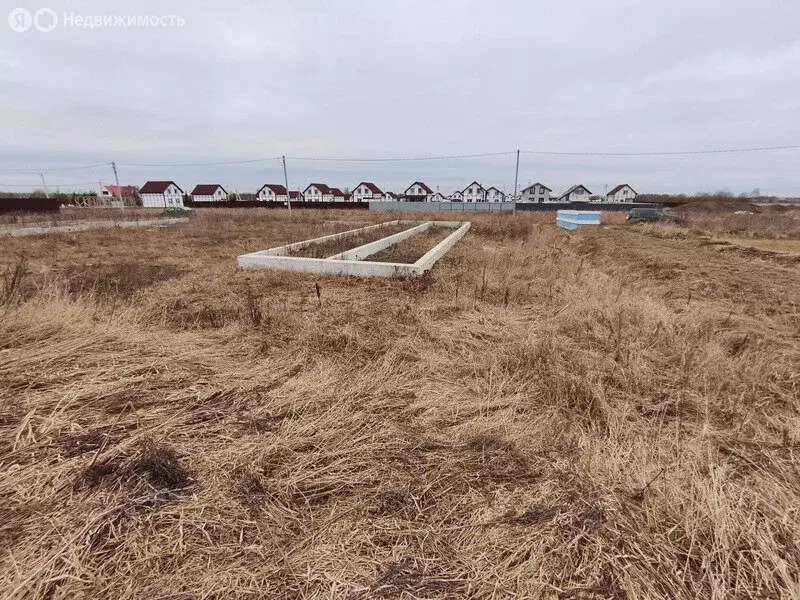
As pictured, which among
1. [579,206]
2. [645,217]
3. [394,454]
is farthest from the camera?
[579,206]

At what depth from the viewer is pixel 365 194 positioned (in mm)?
80938

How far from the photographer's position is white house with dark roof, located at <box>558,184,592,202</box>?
68.8m

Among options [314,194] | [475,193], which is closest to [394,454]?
[314,194]

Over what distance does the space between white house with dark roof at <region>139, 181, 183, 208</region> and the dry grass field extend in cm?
6892

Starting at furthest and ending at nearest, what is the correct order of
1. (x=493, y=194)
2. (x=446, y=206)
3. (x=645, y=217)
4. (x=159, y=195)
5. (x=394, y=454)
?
(x=493, y=194) < (x=159, y=195) < (x=446, y=206) < (x=645, y=217) < (x=394, y=454)

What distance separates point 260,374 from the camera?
3.28 meters

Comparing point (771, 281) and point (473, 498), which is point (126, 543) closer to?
point (473, 498)

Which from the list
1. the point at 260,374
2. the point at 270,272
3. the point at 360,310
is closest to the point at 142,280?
the point at 270,272

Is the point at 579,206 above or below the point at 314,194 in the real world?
below

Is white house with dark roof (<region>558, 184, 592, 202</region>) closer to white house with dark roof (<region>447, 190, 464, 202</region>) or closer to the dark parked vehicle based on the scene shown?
white house with dark roof (<region>447, 190, 464, 202</region>)

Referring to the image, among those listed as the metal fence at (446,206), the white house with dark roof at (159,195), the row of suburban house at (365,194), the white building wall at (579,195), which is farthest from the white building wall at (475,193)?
the white house with dark roof at (159,195)

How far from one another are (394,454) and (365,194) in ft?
A: 273

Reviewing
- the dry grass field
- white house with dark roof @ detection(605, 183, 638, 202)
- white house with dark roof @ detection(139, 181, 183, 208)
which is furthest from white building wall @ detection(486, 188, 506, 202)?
the dry grass field

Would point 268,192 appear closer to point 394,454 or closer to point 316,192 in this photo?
point 316,192
